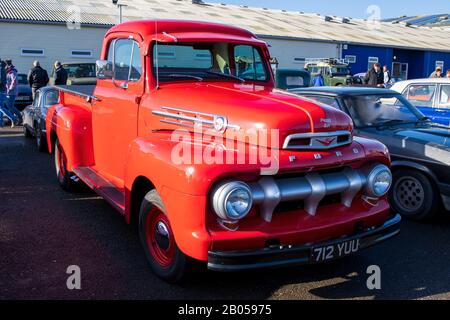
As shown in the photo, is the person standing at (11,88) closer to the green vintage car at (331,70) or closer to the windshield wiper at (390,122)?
the windshield wiper at (390,122)

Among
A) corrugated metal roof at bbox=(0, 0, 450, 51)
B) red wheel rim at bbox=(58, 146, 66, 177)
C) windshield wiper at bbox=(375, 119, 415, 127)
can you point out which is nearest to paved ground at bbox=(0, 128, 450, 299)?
red wheel rim at bbox=(58, 146, 66, 177)

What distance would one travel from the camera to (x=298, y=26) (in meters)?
31.4

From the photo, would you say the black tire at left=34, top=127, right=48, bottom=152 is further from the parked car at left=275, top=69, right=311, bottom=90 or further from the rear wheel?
the parked car at left=275, top=69, right=311, bottom=90

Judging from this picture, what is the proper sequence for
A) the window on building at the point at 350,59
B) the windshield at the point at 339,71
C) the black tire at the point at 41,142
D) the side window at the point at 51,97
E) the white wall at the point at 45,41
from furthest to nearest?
the window on building at the point at 350,59 < the windshield at the point at 339,71 < the white wall at the point at 45,41 < the side window at the point at 51,97 < the black tire at the point at 41,142

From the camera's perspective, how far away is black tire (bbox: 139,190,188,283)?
346cm

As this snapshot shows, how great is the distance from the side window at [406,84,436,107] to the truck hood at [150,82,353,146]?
5294 mm

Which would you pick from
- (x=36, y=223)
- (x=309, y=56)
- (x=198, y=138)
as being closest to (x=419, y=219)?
(x=198, y=138)

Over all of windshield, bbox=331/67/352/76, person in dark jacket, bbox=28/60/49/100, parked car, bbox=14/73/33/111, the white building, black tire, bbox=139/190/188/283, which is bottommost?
black tire, bbox=139/190/188/283

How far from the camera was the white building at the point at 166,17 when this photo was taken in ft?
68.4

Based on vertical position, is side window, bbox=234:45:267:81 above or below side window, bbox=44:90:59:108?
above

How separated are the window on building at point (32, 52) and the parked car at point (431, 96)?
57.8 ft

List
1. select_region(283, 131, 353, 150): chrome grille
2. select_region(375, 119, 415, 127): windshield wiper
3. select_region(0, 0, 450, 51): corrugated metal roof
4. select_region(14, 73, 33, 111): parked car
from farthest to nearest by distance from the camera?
select_region(0, 0, 450, 51): corrugated metal roof, select_region(14, 73, 33, 111): parked car, select_region(375, 119, 415, 127): windshield wiper, select_region(283, 131, 353, 150): chrome grille

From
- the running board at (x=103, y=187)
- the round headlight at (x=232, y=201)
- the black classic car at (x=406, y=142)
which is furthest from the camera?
the black classic car at (x=406, y=142)

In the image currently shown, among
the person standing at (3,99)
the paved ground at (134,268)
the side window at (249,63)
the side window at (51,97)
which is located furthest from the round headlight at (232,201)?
the person standing at (3,99)
